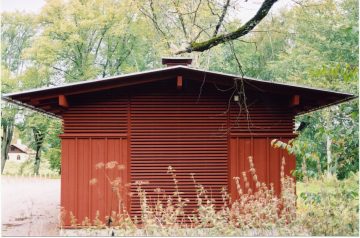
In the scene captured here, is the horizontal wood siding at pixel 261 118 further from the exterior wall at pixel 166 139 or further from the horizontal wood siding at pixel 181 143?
the horizontal wood siding at pixel 181 143

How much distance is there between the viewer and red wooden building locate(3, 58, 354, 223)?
8.73m

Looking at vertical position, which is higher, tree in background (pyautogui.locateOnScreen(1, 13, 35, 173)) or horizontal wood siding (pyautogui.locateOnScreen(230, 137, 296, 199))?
tree in background (pyautogui.locateOnScreen(1, 13, 35, 173))

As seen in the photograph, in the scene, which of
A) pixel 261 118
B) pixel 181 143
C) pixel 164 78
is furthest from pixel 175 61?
pixel 261 118

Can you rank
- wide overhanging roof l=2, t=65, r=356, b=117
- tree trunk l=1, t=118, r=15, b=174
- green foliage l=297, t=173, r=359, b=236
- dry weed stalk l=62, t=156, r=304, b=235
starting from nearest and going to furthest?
green foliage l=297, t=173, r=359, b=236, dry weed stalk l=62, t=156, r=304, b=235, wide overhanging roof l=2, t=65, r=356, b=117, tree trunk l=1, t=118, r=15, b=174

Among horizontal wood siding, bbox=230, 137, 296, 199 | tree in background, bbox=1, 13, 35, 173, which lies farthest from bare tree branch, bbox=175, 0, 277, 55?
tree in background, bbox=1, 13, 35, 173

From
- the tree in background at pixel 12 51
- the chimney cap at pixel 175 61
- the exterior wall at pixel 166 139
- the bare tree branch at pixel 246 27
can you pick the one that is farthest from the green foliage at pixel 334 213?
the tree in background at pixel 12 51

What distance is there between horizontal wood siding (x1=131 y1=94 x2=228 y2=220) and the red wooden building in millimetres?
19

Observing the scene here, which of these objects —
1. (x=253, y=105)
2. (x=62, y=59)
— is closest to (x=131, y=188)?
(x=253, y=105)

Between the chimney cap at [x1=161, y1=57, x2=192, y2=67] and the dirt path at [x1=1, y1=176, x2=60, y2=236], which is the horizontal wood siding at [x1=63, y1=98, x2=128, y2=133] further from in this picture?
the dirt path at [x1=1, y1=176, x2=60, y2=236]

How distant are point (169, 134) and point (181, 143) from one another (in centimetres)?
29

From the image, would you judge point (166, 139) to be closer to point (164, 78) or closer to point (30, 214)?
point (164, 78)

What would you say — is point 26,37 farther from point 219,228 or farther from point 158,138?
point 219,228

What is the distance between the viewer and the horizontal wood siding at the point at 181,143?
29.1 feet

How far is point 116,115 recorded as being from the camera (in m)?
8.84
